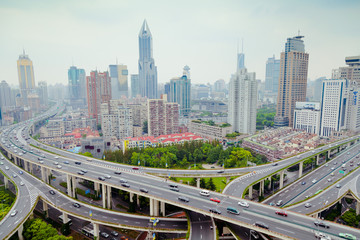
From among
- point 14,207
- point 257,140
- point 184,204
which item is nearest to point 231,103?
point 257,140

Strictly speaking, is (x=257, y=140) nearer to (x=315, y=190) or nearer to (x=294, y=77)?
(x=315, y=190)

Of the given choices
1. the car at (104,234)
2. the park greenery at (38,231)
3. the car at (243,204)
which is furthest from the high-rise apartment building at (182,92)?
the park greenery at (38,231)

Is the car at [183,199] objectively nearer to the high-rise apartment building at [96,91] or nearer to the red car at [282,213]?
the red car at [282,213]

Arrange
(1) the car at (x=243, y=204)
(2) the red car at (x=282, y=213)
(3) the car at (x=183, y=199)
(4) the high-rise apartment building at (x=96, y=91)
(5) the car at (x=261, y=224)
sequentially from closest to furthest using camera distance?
(5) the car at (x=261, y=224), (2) the red car at (x=282, y=213), (1) the car at (x=243, y=204), (3) the car at (x=183, y=199), (4) the high-rise apartment building at (x=96, y=91)

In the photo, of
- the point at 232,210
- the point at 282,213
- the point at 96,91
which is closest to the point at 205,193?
the point at 232,210

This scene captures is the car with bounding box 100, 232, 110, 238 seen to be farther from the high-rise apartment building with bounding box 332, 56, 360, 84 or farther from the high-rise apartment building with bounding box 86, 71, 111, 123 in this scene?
the high-rise apartment building with bounding box 332, 56, 360, 84

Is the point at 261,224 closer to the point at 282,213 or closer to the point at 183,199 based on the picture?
the point at 282,213
